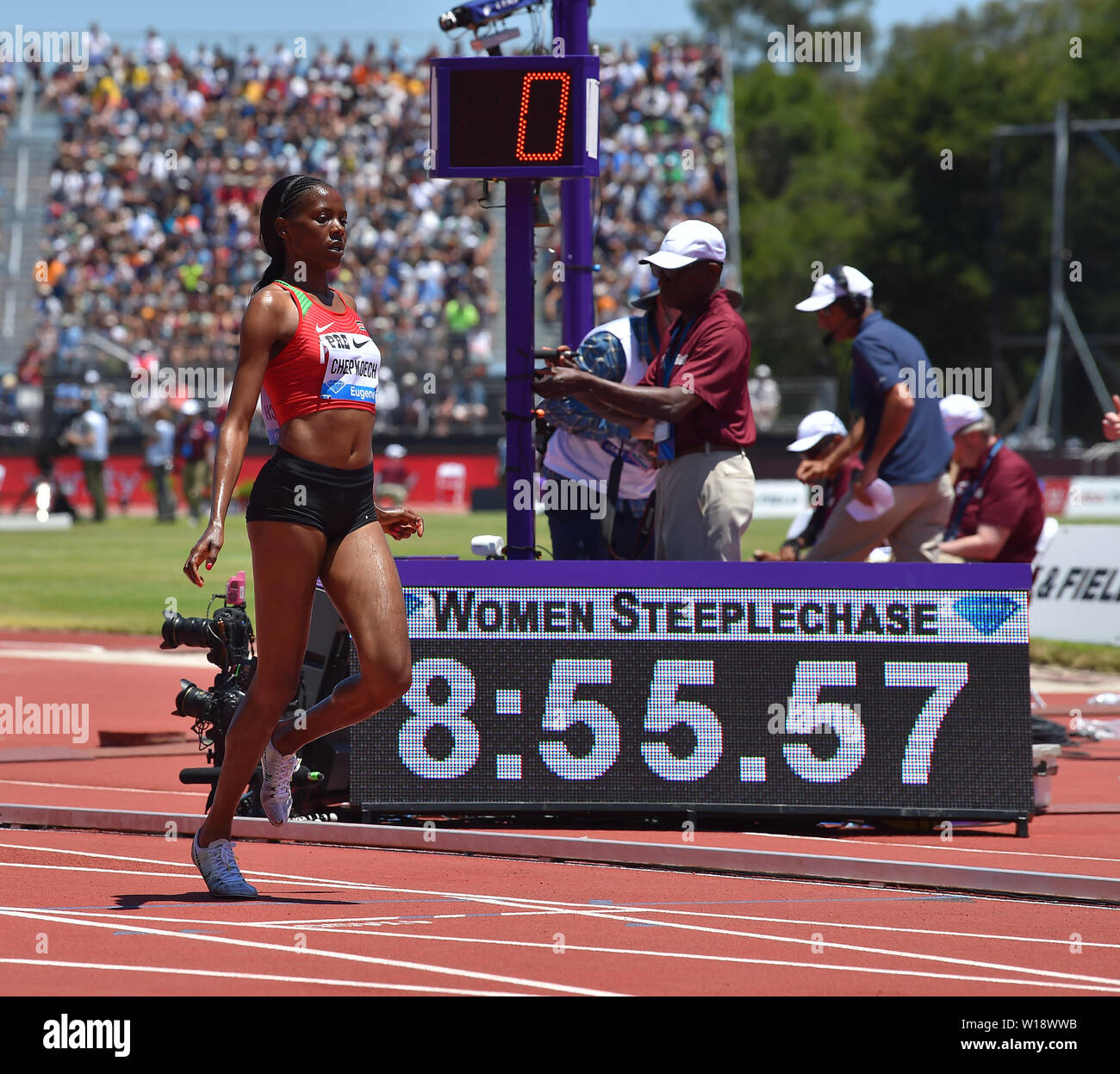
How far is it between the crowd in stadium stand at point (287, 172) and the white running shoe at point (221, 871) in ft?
107

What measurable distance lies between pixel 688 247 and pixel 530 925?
10.9 ft

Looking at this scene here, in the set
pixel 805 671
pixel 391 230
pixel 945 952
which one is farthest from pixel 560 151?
pixel 391 230

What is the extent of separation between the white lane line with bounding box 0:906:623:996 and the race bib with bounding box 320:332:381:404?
1.70 metres

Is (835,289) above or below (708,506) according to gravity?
above

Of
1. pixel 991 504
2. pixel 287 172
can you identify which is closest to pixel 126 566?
pixel 991 504

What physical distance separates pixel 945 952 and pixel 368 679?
193 centimetres

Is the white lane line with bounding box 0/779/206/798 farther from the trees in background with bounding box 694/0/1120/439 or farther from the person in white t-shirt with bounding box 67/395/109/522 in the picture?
the trees in background with bounding box 694/0/1120/439

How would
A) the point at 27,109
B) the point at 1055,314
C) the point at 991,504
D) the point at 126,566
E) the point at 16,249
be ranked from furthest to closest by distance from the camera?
the point at 27,109 → the point at 16,249 → the point at 1055,314 → the point at 126,566 → the point at 991,504

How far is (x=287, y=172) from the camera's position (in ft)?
157

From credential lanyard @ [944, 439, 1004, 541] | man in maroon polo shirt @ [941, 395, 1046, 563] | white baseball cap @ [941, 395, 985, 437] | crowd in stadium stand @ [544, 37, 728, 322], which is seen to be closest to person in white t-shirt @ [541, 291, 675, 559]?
man in maroon polo shirt @ [941, 395, 1046, 563]

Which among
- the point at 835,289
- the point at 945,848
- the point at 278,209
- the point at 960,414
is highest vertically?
the point at 278,209

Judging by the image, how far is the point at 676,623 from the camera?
27.5ft

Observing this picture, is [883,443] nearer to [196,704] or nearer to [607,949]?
[196,704]

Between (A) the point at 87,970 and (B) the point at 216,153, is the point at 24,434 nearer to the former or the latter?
(B) the point at 216,153
